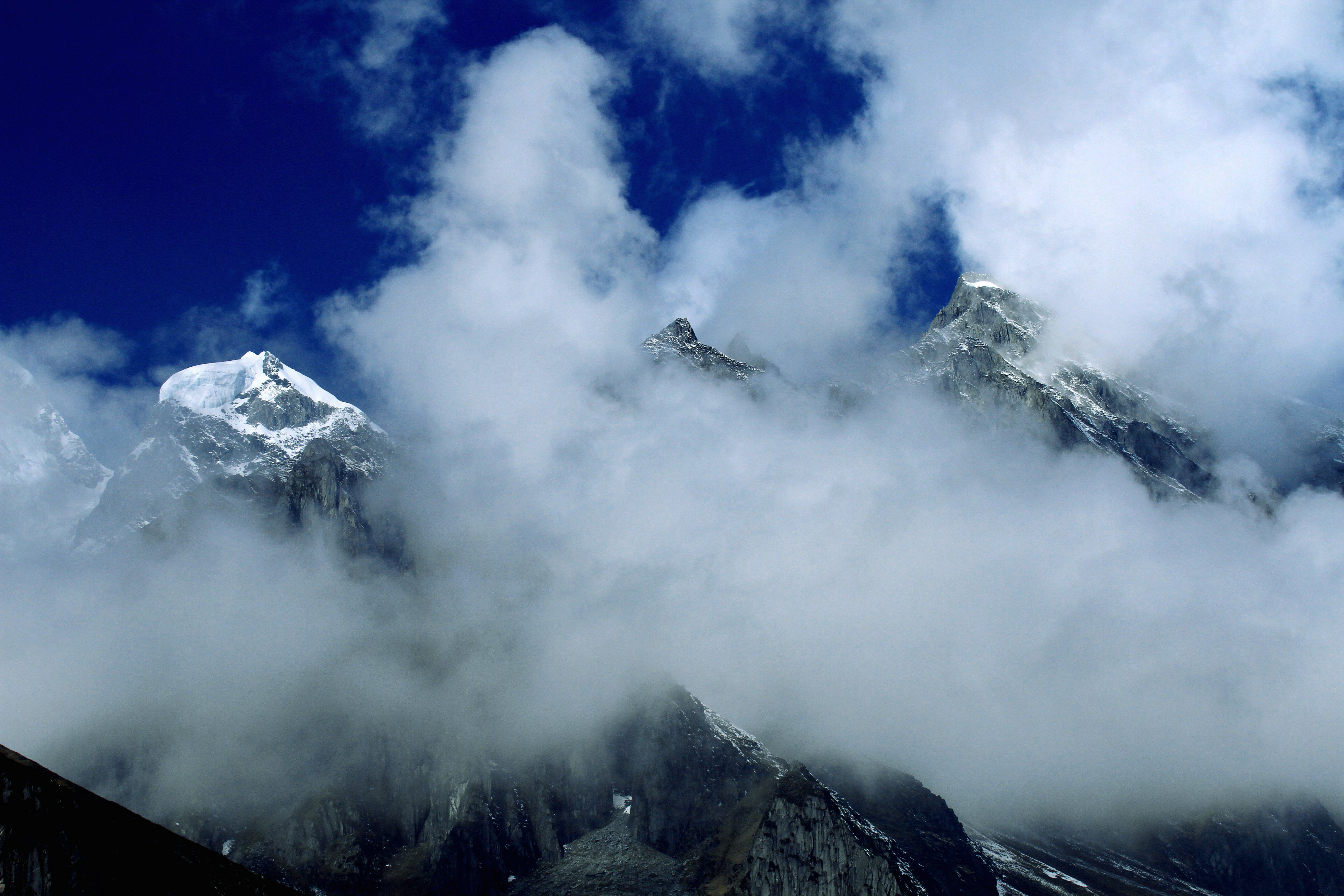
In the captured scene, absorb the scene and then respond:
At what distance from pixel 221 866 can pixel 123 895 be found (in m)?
11.4

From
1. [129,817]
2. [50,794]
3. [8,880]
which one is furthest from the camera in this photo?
[129,817]

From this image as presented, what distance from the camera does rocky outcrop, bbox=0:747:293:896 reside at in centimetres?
9231

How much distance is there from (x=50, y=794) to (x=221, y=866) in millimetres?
21974

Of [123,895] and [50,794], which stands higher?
[50,794]

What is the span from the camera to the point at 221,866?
10875 centimetres

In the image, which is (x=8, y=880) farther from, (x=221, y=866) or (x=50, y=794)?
(x=221, y=866)

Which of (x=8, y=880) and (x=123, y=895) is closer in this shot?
(x=8, y=880)

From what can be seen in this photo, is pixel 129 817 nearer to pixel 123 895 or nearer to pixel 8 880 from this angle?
pixel 123 895

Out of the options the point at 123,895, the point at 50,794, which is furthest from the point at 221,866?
the point at 50,794

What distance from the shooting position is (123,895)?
99312mm

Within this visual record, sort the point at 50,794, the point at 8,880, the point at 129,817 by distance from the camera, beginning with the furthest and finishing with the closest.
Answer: the point at 129,817 → the point at 50,794 → the point at 8,880

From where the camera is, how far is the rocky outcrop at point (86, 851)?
303 ft

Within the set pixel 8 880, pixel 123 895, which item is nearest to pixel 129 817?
pixel 123 895

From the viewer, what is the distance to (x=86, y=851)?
97.9 meters
